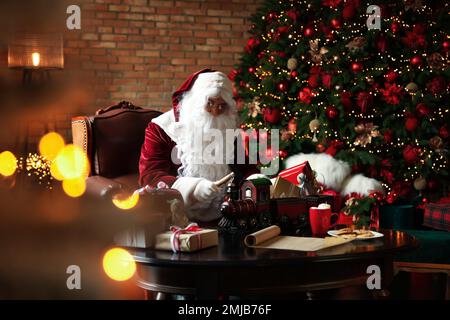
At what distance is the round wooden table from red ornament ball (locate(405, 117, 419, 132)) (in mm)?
2837

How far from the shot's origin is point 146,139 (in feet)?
10.3

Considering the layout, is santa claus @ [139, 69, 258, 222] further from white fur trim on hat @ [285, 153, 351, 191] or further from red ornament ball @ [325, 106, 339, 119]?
red ornament ball @ [325, 106, 339, 119]

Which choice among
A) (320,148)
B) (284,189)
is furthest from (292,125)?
(284,189)

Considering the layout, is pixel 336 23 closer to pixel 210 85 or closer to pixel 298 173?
pixel 210 85

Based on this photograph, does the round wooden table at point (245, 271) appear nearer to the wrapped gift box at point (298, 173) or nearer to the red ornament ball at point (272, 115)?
the wrapped gift box at point (298, 173)

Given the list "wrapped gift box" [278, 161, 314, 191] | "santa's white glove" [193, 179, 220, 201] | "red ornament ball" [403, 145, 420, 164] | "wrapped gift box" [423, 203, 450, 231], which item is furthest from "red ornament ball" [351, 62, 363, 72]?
"santa's white glove" [193, 179, 220, 201]

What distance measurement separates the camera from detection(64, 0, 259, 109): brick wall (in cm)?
534

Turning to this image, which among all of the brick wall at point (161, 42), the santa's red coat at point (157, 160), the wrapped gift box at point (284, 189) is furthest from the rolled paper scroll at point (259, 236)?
the brick wall at point (161, 42)

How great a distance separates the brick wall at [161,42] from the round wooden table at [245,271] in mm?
3918

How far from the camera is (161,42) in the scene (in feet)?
17.9

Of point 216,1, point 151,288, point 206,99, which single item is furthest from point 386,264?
point 216,1

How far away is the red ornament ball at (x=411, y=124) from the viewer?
14.1 feet

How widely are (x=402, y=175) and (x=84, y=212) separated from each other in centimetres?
437
